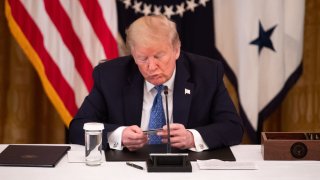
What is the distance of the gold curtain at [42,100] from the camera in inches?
173

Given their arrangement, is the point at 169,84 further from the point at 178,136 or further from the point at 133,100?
the point at 178,136

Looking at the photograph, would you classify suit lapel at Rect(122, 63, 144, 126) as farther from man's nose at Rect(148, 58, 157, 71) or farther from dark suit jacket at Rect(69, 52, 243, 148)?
man's nose at Rect(148, 58, 157, 71)

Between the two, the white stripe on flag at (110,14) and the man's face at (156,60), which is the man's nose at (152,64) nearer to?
the man's face at (156,60)

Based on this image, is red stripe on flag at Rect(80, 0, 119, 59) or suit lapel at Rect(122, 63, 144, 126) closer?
suit lapel at Rect(122, 63, 144, 126)

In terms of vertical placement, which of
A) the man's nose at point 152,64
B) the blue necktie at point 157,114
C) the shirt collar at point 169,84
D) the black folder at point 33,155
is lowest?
the black folder at point 33,155

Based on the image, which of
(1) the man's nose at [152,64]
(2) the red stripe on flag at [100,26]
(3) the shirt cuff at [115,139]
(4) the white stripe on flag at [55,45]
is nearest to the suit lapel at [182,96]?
(1) the man's nose at [152,64]

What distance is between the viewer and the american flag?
403cm

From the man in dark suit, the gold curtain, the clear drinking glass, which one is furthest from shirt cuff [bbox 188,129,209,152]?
the gold curtain

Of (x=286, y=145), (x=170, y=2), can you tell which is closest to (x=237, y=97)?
(x=170, y=2)

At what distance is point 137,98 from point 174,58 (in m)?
0.29

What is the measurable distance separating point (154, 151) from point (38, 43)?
185cm

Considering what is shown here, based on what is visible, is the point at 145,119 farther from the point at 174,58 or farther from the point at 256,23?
the point at 256,23

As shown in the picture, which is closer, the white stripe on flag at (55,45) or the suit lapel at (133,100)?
the suit lapel at (133,100)

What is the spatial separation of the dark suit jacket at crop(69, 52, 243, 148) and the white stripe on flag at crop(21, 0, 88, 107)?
1.11 meters
